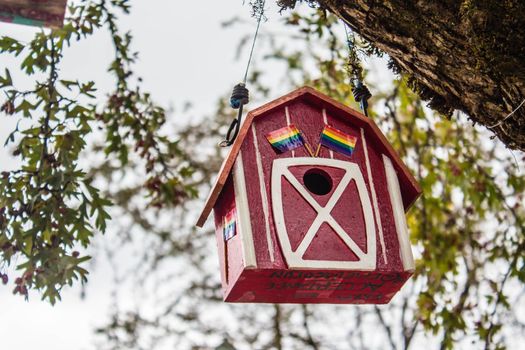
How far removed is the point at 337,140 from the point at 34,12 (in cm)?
124

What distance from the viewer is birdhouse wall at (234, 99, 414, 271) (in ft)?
8.00

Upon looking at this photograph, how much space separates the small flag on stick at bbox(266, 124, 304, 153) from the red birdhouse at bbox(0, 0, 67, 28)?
95 cm

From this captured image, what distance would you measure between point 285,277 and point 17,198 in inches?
51.0

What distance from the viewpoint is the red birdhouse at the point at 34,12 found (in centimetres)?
272

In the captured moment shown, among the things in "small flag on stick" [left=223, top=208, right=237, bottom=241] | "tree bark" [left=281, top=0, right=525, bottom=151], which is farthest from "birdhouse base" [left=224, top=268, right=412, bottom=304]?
"tree bark" [left=281, top=0, right=525, bottom=151]

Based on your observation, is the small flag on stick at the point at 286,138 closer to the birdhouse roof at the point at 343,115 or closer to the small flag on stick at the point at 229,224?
the birdhouse roof at the point at 343,115

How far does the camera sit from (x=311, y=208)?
100.0 inches

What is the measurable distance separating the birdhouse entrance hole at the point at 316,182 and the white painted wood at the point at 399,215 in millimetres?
234

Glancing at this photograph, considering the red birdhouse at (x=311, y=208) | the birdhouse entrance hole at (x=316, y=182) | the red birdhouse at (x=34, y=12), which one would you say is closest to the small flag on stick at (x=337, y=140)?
the red birdhouse at (x=311, y=208)

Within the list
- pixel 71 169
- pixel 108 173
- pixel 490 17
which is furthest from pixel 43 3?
pixel 108 173

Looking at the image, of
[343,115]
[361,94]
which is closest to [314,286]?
[343,115]

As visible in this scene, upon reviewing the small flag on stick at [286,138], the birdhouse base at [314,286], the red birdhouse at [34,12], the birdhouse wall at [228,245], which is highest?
the red birdhouse at [34,12]

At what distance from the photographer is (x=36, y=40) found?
3521mm

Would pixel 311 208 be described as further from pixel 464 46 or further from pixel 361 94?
pixel 464 46
